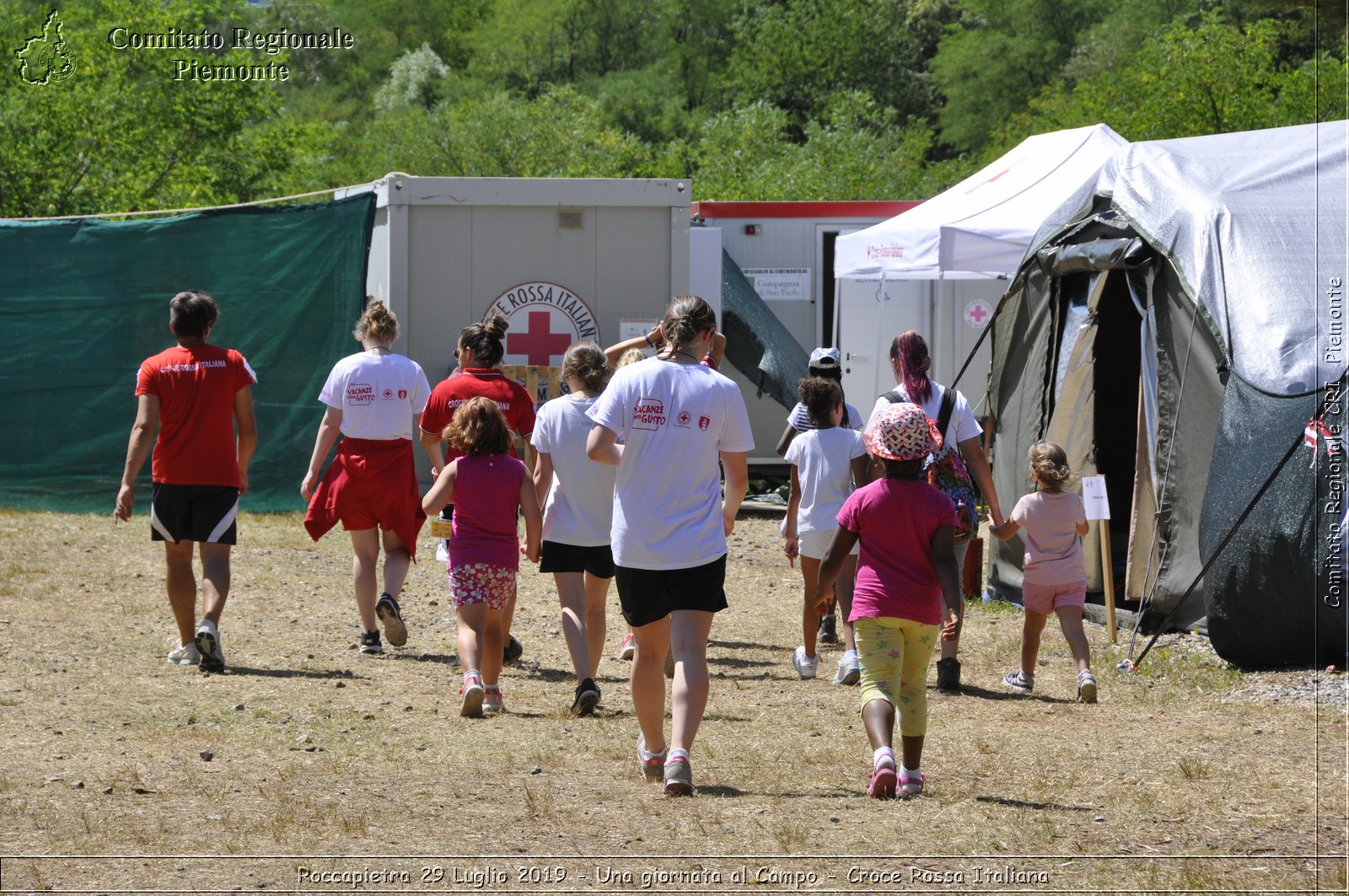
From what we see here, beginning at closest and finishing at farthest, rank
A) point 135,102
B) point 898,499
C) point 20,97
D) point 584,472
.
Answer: point 898,499 < point 584,472 < point 20,97 < point 135,102

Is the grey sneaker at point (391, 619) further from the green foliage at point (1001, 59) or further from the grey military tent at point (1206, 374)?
the green foliage at point (1001, 59)

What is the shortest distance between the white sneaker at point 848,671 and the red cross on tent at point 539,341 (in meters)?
5.79

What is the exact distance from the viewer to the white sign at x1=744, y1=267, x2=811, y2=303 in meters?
15.2

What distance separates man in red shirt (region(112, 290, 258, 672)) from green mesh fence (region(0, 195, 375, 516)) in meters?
5.26

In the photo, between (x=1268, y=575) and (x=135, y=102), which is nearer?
(x=1268, y=575)

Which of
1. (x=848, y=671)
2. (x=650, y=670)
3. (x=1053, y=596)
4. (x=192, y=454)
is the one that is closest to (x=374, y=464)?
(x=192, y=454)

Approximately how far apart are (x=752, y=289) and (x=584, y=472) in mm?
8664

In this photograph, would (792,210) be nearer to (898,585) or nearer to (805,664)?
(805,664)

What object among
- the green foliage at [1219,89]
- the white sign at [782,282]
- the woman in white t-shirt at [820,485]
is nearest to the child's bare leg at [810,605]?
the woman in white t-shirt at [820,485]

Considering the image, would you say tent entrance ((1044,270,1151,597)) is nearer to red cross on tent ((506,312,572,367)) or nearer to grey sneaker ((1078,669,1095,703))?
grey sneaker ((1078,669,1095,703))

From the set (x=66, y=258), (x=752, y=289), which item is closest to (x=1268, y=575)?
(x=752, y=289)

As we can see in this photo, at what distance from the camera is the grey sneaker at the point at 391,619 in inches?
297

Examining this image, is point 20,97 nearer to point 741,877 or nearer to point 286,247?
point 286,247

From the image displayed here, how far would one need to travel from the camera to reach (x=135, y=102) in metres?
19.3
